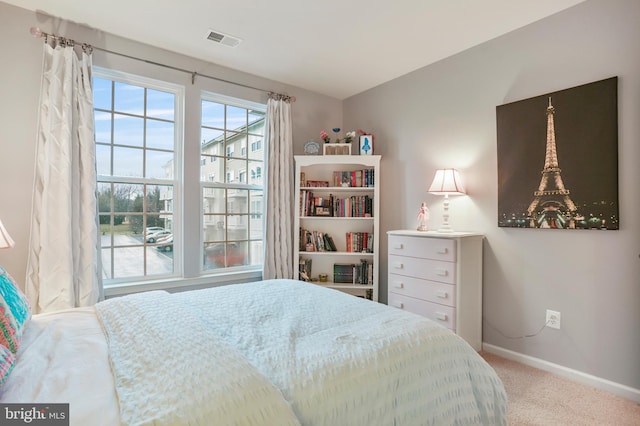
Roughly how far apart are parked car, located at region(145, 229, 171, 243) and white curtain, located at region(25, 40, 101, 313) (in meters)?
0.46

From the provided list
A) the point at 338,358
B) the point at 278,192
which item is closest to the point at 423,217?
the point at 278,192

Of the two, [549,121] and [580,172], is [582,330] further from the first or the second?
[549,121]

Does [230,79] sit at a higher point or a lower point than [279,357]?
higher

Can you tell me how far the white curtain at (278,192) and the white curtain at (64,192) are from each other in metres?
1.48

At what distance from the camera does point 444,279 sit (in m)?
2.59

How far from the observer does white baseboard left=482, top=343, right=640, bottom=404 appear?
204 cm

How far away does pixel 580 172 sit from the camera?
2205mm

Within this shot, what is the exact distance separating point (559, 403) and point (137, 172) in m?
3.49

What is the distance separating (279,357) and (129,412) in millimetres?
439

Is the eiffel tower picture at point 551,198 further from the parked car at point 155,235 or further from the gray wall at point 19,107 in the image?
the gray wall at point 19,107

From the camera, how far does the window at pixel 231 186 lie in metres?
3.25

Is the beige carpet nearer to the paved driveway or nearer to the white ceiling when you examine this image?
the white ceiling

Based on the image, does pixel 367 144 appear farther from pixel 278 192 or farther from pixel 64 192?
pixel 64 192

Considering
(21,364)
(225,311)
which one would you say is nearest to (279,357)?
(225,311)
